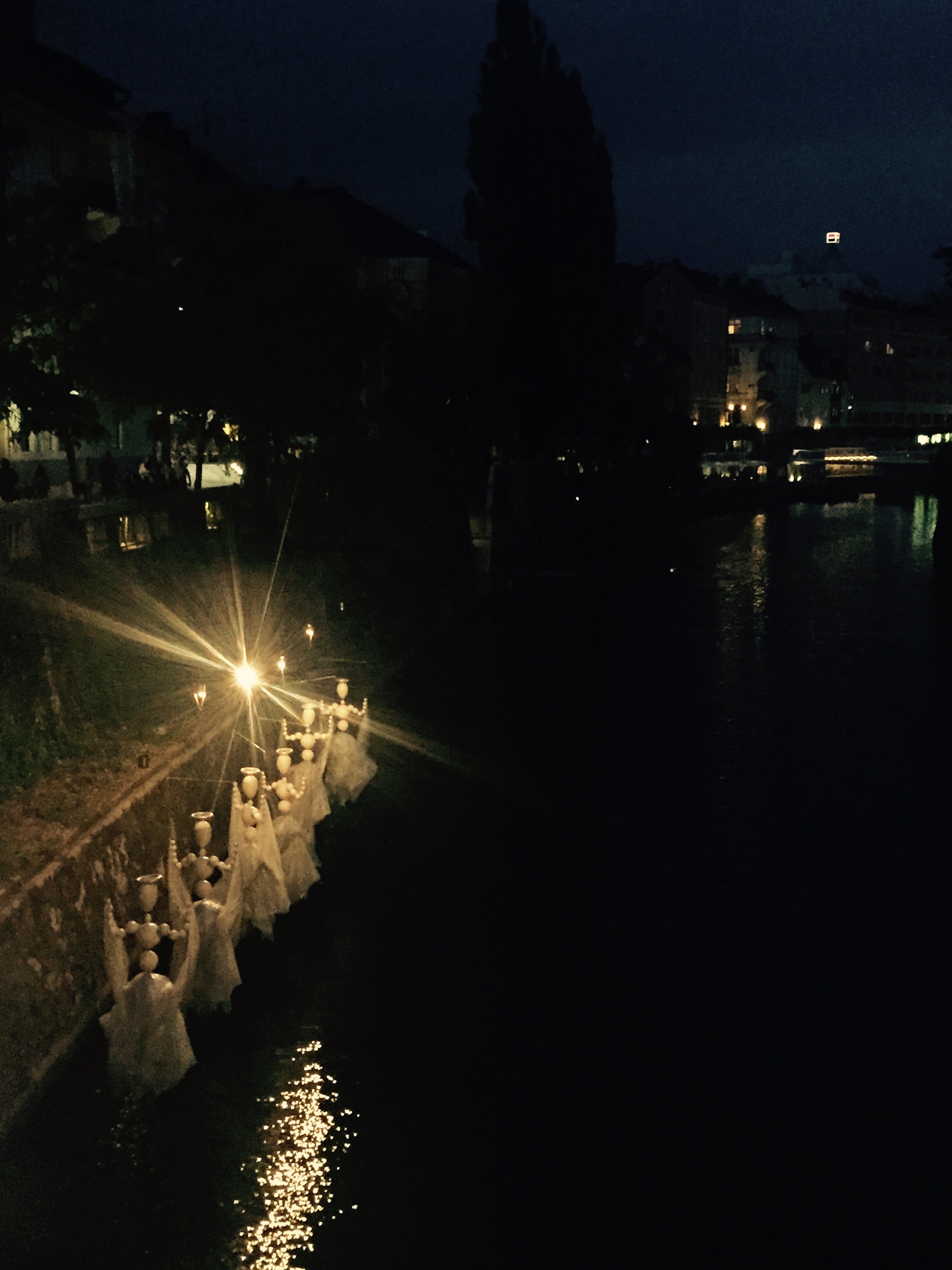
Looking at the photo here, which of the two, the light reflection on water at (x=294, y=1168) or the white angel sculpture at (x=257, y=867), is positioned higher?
the white angel sculpture at (x=257, y=867)

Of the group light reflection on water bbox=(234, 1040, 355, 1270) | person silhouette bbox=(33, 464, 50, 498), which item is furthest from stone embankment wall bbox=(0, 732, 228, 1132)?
person silhouette bbox=(33, 464, 50, 498)

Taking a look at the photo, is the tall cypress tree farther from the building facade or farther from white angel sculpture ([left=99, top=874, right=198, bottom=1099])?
the building facade

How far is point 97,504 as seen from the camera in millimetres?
22344

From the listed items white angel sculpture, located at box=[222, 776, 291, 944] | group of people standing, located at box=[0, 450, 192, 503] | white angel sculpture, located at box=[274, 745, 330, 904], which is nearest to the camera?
white angel sculpture, located at box=[222, 776, 291, 944]

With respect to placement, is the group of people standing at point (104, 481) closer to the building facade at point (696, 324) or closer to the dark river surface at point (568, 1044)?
the dark river surface at point (568, 1044)

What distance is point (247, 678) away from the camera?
1550 centimetres

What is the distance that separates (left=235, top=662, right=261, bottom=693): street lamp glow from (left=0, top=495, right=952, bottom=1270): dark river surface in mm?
1515

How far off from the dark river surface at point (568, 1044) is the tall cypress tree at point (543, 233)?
24.8 m

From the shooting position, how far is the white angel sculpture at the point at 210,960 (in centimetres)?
908

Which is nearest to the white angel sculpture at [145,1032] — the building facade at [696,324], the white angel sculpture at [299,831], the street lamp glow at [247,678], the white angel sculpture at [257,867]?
the white angel sculpture at [257,867]

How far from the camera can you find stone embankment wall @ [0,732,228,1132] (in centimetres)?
768

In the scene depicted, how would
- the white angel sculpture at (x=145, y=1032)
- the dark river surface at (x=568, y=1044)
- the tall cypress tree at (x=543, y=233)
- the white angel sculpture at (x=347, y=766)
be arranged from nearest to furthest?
the dark river surface at (x=568, y=1044) → the white angel sculpture at (x=145, y=1032) → the white angel sculpture at (x=347, y=766) → the tall cypress tree at (x=543, y=233)

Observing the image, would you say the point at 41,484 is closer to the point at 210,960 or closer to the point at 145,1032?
the point at 210,960

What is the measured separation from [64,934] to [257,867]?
7.15 feet
